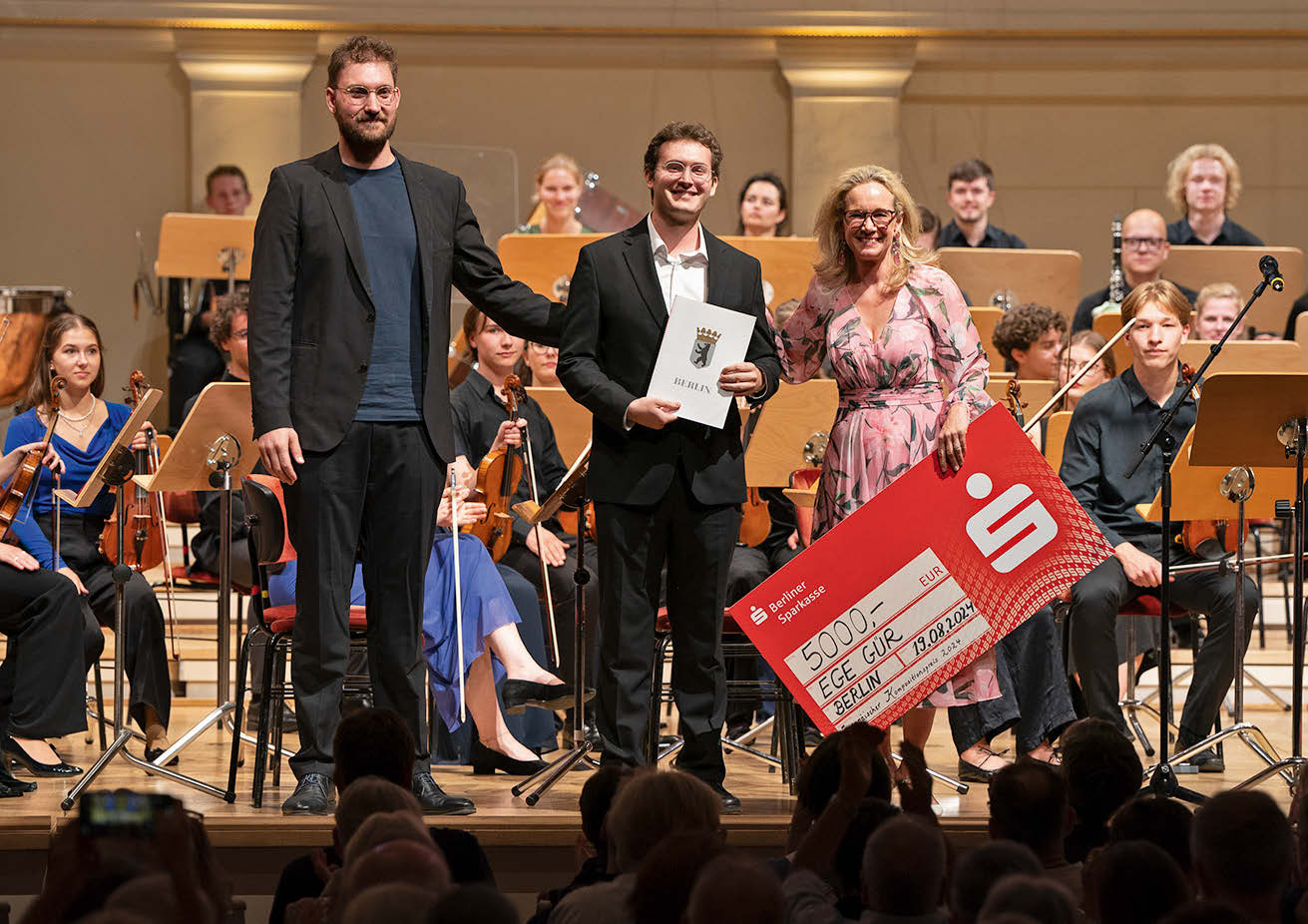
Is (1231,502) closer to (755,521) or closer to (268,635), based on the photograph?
(755,521)

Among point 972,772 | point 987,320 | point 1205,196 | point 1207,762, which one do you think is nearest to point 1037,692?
point 972,772

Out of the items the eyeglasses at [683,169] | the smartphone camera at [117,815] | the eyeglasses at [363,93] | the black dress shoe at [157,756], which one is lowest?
the black dress shoe at [157,756]

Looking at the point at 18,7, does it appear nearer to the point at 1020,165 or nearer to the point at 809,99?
the point at 809,99

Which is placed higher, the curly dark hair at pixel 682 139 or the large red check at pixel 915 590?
the curly dark hair at pixel 682 139

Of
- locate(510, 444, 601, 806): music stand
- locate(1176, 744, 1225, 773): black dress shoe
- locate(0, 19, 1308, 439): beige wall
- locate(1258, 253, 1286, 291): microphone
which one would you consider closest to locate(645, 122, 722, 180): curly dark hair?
locate(510, 444, 601, 806): music stand

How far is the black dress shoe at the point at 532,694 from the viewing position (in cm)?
433

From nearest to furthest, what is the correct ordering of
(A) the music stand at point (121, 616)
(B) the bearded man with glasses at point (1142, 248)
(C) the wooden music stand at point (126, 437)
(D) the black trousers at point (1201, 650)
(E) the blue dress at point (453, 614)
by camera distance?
(A) the music stand at point (121, 616), (C) the wooden music stand at point (126, 437), (E) the blue dress at point (453, 614), (D) the black trousers at point (1201, 650), (B) the bearded man with glasses at point (1142, 248)

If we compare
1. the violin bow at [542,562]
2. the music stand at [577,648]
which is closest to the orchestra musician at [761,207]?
the violin bow at [542,562]

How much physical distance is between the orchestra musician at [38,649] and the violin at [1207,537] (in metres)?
2.95

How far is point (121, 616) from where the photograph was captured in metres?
4.36

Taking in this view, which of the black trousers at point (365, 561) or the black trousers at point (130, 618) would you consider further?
the black trousers at point (130, 618)

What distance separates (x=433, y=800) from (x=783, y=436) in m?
1.65

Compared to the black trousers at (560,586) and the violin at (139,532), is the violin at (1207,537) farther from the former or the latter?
the violin at (139,532)

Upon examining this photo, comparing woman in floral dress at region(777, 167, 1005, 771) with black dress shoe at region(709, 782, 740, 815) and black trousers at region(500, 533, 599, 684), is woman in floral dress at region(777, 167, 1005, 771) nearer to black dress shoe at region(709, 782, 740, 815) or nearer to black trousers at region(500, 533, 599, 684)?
black dress shoe at region(709, 782, 740, 815)
